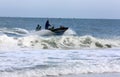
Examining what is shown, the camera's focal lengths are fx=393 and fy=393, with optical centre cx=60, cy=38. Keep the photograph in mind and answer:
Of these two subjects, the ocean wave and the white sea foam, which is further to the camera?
the ocean wave

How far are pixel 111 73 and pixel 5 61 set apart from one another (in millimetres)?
4485

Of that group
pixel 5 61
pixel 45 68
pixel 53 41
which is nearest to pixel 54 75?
pixel 45 68

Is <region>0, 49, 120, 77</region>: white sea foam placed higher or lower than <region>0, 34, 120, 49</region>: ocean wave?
lower

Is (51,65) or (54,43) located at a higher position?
(54,43)

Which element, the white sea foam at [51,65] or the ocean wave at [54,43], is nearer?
the white sea foam at [51,65]

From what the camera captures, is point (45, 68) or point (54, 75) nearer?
point (54, 75)

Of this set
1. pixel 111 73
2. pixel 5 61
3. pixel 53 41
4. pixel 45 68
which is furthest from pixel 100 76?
pixel 53 41

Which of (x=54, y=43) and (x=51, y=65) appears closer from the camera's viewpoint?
(x=51, y=65)

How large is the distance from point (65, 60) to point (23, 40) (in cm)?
963

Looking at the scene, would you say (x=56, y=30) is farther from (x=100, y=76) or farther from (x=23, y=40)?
(x=100, y=76)

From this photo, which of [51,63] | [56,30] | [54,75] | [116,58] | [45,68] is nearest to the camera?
[54,75]

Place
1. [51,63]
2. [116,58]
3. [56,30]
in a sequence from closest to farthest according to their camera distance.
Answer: [51,63]
[116,58]
[56,30]

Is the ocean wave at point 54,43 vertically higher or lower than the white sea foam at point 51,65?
higher

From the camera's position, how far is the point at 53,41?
26.0m
